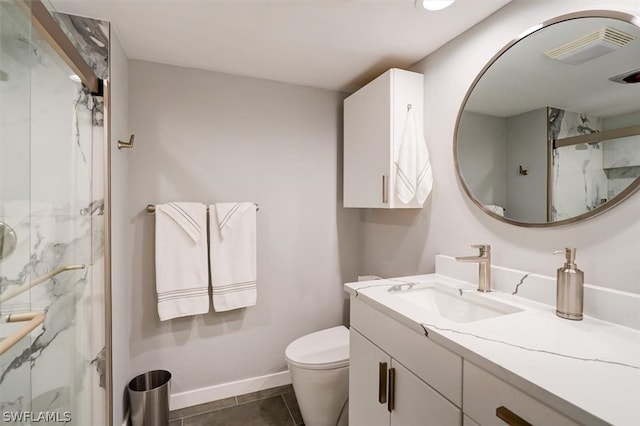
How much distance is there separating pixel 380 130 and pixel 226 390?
1.97m

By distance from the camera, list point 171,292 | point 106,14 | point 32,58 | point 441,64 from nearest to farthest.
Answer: point 32,58
point 106,14
point 441,64
point 171,292

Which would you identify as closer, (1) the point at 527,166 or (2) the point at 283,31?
(1) the point at 527,166

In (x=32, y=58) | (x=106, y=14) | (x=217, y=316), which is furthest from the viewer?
(x=217, y=316)

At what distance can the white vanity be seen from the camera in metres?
0.59

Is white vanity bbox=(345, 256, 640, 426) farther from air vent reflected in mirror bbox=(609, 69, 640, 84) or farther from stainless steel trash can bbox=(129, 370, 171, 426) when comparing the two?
stainless steel trash can bbox=(129, 370, 171, 426)

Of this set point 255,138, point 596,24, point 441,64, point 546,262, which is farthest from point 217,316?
point 596,24

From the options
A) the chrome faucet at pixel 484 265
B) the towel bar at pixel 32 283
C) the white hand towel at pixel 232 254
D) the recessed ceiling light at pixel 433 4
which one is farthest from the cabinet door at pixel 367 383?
the recessed ceiling light at pixel 433 4

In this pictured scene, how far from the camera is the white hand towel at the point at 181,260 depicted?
1750 mm

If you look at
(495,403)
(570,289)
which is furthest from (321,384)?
(570,289)

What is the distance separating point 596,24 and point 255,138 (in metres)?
1.75

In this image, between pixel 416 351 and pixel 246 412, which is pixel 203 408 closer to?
pixel 246 412

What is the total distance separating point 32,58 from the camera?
37.0 inches

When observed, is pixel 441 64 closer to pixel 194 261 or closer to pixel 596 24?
pixel 596 24

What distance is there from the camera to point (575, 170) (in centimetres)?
106
